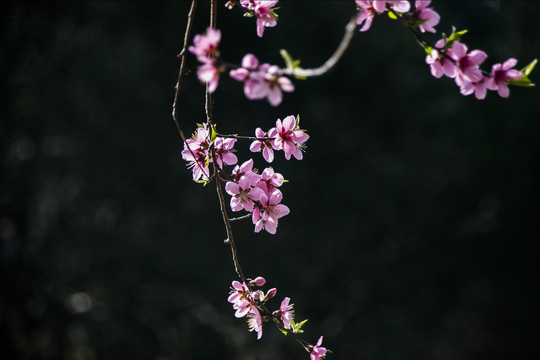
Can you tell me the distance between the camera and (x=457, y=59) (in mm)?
745

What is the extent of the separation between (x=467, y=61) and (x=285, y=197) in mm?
3351

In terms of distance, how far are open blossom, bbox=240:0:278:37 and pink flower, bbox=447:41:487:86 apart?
10.5 inches

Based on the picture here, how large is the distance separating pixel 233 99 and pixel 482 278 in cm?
218

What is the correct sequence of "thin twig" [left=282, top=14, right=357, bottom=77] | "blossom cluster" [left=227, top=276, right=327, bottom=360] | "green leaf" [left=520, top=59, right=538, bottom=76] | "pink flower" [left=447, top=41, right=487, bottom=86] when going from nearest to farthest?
"thin twig" [left=282, top=14, right=357, bottom=77] → "green leaf" [left=520, top=59, right=538, bottom=76] → "pink flower" [left=447, top=41, right=487, bottom=86] → "blossom cluster" [left=227, top=276, right=327, bottom=360]

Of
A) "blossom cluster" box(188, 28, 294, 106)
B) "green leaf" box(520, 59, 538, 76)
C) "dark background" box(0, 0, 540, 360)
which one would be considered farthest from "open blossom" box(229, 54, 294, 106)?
"dark background" box(0, 0, 540, 360)

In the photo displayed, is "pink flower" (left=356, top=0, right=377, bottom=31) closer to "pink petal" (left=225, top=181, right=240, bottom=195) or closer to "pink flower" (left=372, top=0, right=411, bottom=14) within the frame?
"pink flower" (left=372, top=0, right=411, bottom=14)

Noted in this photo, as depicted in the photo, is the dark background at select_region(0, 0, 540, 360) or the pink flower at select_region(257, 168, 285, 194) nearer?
the pink flower at select_region(257, 168, 285, 194)

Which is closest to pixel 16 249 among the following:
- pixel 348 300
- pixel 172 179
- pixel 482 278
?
pixel 172 179

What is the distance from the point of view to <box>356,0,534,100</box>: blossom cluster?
0.73 metres

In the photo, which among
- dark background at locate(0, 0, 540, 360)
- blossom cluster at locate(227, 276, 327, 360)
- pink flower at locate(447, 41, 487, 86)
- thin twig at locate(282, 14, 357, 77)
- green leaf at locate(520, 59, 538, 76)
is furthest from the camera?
dark background at locate(0, 0, 540, 360)

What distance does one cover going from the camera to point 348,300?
13.1 feet

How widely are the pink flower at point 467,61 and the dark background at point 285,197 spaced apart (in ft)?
8.83

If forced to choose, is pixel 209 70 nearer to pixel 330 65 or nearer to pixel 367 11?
pixel 330 65

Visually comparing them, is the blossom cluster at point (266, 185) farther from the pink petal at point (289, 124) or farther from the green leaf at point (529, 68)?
the green leaf at point (529, 68)
